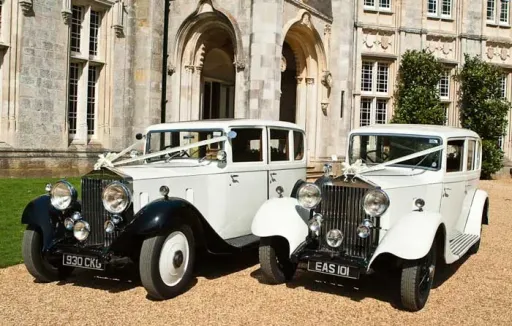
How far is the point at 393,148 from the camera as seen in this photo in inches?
256

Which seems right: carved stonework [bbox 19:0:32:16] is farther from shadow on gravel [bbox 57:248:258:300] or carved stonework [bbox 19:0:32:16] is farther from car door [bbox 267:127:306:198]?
shadow on gravel [bbox 57:248:258:300]

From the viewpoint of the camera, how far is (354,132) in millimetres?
6762

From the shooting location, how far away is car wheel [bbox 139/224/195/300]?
192 inches

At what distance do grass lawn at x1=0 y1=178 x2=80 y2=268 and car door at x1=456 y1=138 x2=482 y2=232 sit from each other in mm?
5856

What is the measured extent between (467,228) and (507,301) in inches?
74.4

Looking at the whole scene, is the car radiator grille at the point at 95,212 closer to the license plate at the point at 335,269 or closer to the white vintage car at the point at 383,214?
the white vintage car at the point at 383,214

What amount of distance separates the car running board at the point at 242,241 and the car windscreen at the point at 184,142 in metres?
1.05

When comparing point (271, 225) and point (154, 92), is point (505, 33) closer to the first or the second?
point (154, 92)

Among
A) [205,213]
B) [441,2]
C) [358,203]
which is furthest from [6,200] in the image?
[441,2]

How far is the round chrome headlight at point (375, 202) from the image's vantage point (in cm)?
495

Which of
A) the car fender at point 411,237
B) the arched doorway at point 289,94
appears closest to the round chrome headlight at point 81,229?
the car fender at point 411,237

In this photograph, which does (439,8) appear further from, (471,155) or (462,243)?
(462,243)

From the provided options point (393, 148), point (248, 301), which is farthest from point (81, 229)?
point (393, 148)

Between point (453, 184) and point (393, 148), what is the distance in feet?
2.83
